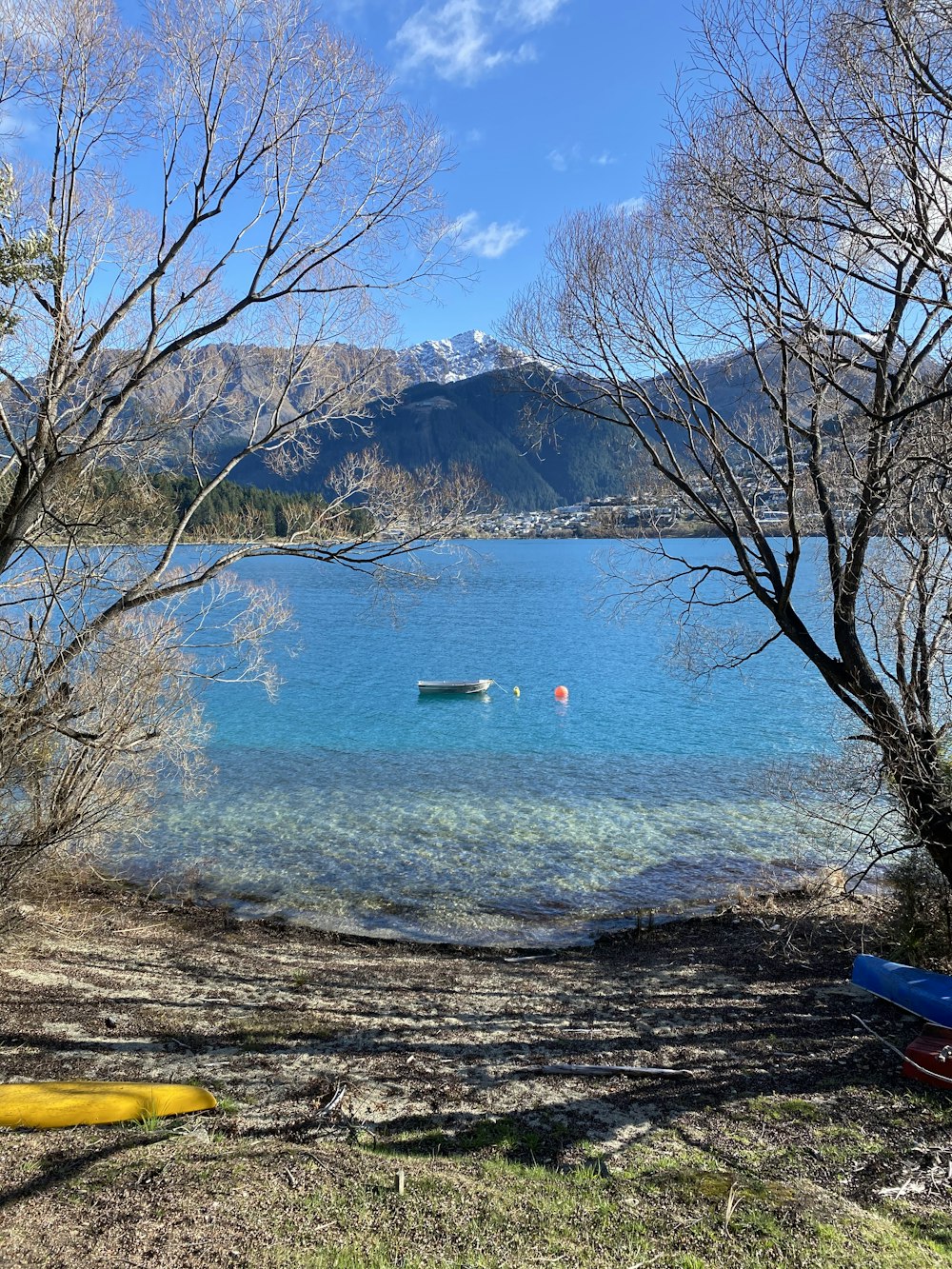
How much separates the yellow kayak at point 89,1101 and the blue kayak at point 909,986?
582 centimetres

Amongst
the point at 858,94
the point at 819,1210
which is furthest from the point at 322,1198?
the point at 858,94

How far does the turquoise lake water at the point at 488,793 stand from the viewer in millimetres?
13602

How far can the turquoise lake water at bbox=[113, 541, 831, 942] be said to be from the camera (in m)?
13.6

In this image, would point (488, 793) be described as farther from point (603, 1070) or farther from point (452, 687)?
point (603, 1070)

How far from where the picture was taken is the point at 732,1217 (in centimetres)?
414

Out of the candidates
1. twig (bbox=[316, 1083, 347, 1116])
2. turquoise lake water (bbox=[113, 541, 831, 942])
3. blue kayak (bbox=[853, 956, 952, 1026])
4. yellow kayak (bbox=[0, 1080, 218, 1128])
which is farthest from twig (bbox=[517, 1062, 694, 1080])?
turquoise lake water (bbox=[113, 541, 831, 942])

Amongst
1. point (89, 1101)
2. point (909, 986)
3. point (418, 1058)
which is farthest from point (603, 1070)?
point (89, 1101)

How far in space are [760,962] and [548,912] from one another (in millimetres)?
4132

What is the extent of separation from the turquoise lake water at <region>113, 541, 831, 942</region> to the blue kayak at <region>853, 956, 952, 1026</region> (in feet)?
16.4

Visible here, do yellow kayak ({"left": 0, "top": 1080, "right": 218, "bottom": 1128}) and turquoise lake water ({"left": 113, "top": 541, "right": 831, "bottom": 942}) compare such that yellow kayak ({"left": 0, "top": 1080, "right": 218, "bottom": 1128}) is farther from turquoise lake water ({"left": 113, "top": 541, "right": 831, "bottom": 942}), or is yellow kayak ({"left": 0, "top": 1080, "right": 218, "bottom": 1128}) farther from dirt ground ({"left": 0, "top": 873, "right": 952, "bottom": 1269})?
turquoise lake water ({"left": 113, "top": 541, "right": 831, "bottom": 942})

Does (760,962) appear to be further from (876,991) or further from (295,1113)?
(295,1113)

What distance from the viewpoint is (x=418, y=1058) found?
6332 millimetres

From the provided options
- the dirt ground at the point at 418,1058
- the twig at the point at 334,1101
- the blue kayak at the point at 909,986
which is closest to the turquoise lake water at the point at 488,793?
the dirt ground at the point at 418,1058

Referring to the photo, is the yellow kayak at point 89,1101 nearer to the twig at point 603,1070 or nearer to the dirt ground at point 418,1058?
the dirt ground at point 418,1058
